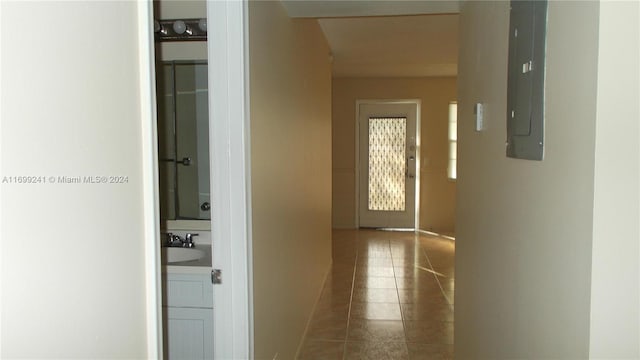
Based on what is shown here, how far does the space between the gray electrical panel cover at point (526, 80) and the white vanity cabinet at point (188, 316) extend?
1.44 metres

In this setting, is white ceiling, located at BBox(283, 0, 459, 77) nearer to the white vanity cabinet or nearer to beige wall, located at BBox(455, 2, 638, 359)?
beige wall, located at BBox(455, 2, 638, 359)

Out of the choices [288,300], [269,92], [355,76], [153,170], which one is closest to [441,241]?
[355,76]

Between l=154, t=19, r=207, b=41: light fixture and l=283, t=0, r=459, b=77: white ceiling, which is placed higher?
l=283, t=0, r=459, b=77: white ceiling

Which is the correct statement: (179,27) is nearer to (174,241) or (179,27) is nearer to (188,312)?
(174,241)

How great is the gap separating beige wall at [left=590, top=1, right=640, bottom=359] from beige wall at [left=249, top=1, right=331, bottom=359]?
1270 mm

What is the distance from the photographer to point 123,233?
1.02 m

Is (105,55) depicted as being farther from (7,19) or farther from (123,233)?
(123,233)

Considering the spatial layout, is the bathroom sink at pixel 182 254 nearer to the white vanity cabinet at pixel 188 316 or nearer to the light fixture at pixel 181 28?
the white vanity cabinet at pixel 188 316

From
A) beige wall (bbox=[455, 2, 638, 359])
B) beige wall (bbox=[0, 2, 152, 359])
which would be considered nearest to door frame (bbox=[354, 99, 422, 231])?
beige wall (bbox=[455, 2, 638, 359])

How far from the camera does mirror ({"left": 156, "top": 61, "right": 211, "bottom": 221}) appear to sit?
2.83 meters

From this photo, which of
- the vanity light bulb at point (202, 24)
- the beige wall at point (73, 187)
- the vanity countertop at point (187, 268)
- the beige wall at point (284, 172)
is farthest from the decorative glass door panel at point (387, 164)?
the beige wall at point (73, 187)

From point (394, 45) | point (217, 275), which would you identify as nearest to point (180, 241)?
point (217, 275)

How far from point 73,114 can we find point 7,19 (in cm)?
18

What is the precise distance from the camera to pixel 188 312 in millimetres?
2252
